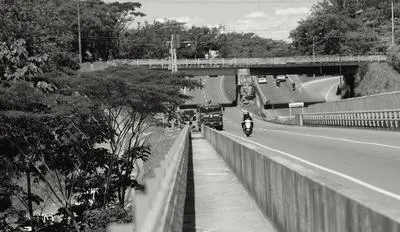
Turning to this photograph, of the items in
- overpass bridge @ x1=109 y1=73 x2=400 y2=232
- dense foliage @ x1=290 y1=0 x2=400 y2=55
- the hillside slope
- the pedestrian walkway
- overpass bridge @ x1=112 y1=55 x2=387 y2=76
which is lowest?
the pedestrian walkway

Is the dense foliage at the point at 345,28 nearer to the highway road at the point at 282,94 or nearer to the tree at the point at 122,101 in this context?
the highway road at the point at 282,94

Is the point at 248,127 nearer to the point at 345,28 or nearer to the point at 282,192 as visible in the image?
the point at 282,192

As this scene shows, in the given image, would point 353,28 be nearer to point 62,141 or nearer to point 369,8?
point 369,8

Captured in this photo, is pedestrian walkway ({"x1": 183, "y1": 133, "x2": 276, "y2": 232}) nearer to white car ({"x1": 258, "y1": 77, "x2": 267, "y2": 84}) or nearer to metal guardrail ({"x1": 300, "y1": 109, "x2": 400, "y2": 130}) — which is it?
metal guardrail ({"x1": 300, "y1": 109, "x2": 400, "y2": 130})

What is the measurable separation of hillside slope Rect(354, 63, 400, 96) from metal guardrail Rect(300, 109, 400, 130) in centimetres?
2450

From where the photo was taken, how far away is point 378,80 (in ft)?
294

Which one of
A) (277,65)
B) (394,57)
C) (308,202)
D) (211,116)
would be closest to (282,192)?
(308,202)

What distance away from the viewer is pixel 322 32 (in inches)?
5861

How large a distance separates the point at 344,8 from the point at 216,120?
11168 centimetres

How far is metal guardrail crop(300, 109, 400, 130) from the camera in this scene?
3597 centimetres

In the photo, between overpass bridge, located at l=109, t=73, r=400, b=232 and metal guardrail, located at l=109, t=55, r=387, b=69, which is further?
metal guardrail, located at l=109, t=55, r=387, b=69

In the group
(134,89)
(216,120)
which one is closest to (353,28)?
(216,120)

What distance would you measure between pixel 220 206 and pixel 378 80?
78778 millimetres

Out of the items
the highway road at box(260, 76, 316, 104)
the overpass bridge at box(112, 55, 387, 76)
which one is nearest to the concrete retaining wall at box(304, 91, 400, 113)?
the overpass bridge at box(112, 55, 387, 76)
